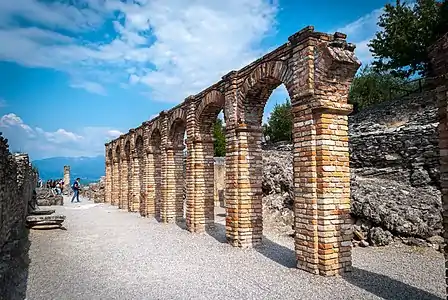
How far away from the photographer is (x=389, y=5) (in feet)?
81.4

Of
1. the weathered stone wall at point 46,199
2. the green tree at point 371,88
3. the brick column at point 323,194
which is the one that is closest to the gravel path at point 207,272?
the brick column at point 323,194

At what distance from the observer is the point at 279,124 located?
41.0 meters

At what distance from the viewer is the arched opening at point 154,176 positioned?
1767 cm

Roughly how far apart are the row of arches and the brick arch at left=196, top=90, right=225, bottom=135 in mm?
35

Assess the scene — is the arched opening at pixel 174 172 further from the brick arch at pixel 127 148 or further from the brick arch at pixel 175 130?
the brick arch at pixel 127 148

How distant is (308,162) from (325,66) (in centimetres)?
189

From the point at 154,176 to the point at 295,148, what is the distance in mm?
11696

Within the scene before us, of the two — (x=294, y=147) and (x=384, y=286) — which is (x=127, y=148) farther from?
(x=384, y=286)

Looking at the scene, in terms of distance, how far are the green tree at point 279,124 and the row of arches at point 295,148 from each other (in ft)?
80.6

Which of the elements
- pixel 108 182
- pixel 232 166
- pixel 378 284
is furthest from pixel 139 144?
pixel 378 284

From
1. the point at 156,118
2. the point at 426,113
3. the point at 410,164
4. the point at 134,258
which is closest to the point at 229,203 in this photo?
the point at 134,258

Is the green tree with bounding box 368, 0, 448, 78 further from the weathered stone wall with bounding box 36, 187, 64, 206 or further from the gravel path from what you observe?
the weathered stone wall with bounding box 36, 187, 64, 206

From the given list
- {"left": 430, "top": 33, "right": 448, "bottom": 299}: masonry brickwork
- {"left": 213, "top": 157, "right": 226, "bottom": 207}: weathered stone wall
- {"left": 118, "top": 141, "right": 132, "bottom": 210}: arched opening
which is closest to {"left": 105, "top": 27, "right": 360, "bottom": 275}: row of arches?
{"left": 430, "top": 33, "right": 448, "bottom": 299}: masonry brickwork

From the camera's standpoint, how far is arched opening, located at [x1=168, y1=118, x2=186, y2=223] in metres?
15.2
